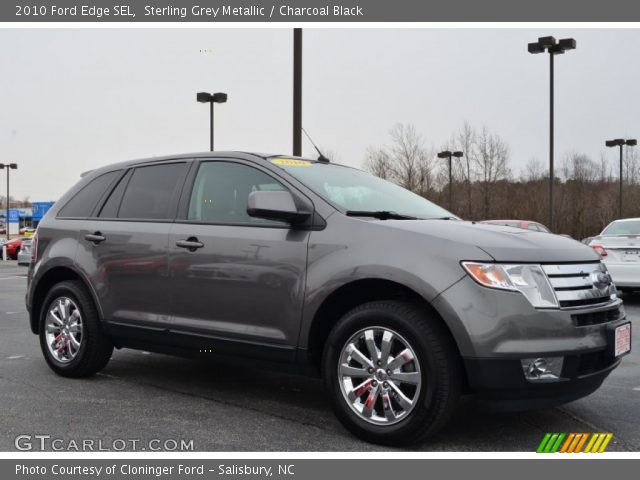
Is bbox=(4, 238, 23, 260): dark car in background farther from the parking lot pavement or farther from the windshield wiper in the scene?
the windshield wiper

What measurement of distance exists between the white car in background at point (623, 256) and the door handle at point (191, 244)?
8161 millimetres

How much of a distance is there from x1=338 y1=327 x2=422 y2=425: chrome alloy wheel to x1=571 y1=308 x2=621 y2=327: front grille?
2.94ft

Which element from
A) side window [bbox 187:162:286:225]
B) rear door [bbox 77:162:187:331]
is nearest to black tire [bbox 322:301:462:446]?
side window [bbox 187:162:286:225]

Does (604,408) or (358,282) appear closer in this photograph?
(358,282)

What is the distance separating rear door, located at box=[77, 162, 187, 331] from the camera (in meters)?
5.12

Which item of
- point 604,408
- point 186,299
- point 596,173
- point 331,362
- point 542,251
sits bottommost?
point 604,408

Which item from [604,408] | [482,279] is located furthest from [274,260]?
[604,408]

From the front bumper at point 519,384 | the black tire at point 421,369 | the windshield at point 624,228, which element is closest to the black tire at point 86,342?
the black tire at point 421,369

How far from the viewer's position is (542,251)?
3912mm

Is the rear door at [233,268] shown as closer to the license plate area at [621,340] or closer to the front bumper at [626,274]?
the license plate area at [621,340]

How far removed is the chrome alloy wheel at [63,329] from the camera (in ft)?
18.9

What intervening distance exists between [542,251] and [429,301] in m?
0.69
